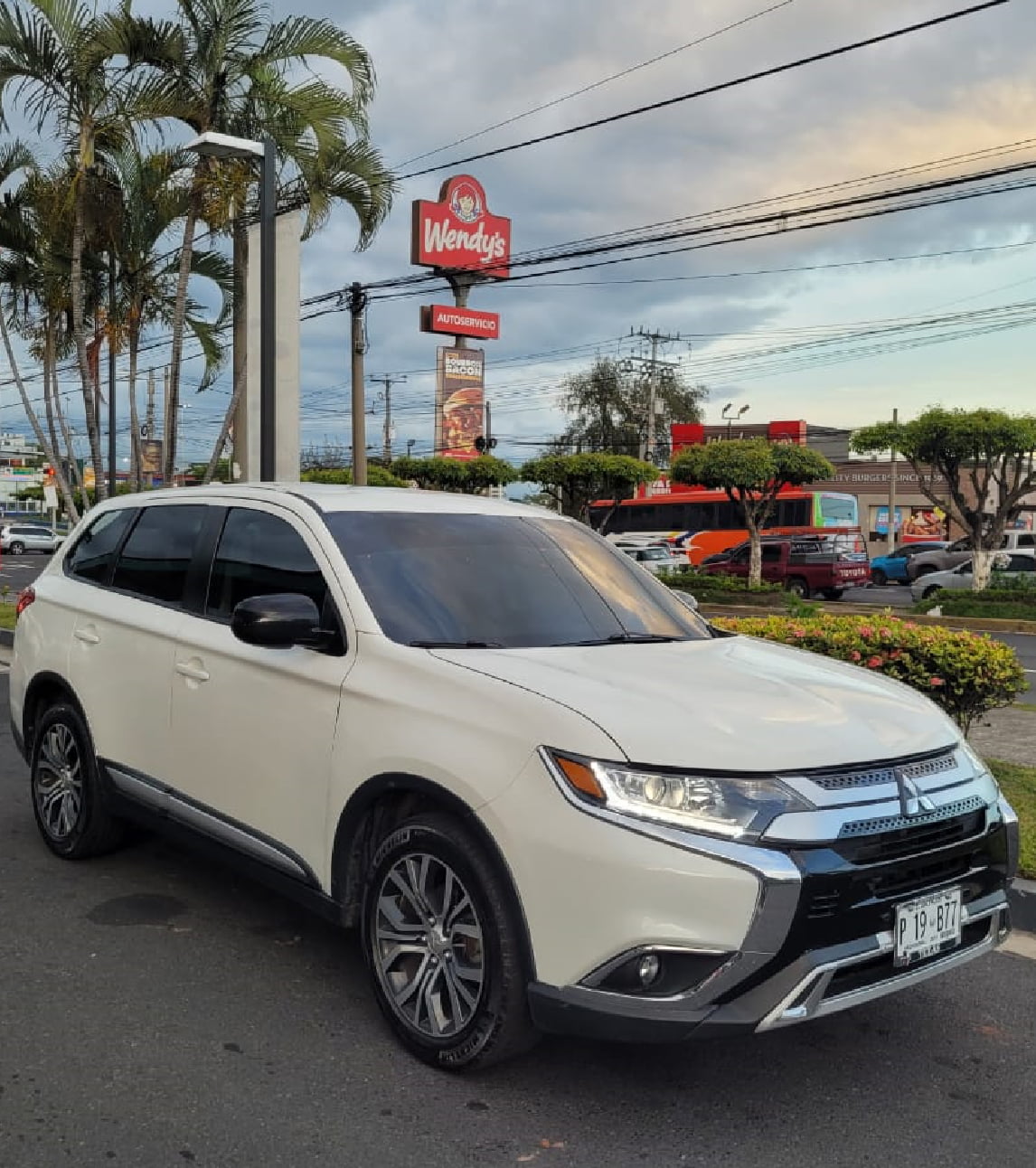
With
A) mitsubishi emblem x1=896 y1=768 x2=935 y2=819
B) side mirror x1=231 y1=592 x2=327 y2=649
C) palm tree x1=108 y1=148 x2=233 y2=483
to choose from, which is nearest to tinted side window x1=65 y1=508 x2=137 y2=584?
side mirror x1=231 y1=592 x2=327 y2=649

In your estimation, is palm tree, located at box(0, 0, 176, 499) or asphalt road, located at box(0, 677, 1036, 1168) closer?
asphalt road, located at box(0, 677, 1036, 1168)

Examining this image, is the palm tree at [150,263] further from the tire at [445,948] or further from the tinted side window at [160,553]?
the tire at [445,948]

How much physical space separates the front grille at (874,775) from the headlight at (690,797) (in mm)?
113

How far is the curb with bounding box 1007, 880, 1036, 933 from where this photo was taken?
4621 millimetres

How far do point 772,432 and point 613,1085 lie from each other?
195 ft

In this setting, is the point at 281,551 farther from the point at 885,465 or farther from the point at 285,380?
the point at 885,465

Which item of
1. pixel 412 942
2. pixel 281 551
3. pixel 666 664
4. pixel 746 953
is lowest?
pixel 412 942

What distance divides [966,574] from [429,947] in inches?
1037

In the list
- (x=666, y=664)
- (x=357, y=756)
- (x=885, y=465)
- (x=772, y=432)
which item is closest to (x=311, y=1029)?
(x=357, y=756)

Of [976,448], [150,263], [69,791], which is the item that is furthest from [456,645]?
[976,448]

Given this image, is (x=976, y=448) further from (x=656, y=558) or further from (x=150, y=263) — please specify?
(x=150, y=263)

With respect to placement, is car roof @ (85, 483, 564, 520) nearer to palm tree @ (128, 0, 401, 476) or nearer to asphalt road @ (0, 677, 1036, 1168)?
asphalt road @ (0, 677, 1036, 1168)

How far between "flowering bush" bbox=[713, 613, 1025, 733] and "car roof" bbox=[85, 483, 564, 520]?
2802 millimetres

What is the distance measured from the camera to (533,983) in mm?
2947
